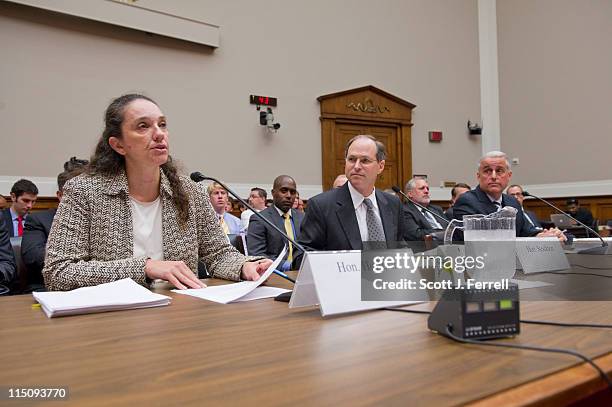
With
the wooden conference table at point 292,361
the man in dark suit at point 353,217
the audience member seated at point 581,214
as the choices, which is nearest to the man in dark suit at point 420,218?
the man in dark suit at point 353,217

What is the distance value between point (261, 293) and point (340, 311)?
37 cm

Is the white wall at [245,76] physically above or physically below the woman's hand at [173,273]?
above

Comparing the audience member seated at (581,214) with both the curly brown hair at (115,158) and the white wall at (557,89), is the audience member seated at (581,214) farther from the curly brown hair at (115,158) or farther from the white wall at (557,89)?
the curly brown hair at (115,158)

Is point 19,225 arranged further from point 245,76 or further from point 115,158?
point 115,158

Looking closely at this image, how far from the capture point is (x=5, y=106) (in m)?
4.93

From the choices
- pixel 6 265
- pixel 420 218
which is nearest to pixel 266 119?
pixel 420 218

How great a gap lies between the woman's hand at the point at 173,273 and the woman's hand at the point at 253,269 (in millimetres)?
176

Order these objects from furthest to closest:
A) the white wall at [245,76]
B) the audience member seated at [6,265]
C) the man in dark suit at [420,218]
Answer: the white wall at [245,76] → the man in dark suit at [420,218] → the audience member seated at [6,265]

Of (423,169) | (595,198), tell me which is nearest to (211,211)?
(423,169)

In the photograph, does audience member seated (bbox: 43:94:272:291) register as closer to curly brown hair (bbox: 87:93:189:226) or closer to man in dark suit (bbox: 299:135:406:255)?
curly brown hair (bbox: 87:93:189:226)

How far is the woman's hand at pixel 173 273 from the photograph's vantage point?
1386 millimetres

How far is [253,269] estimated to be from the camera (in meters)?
1.56

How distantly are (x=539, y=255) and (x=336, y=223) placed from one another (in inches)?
35.3

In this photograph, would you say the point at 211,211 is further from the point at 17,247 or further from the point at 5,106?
the point at 5,106
